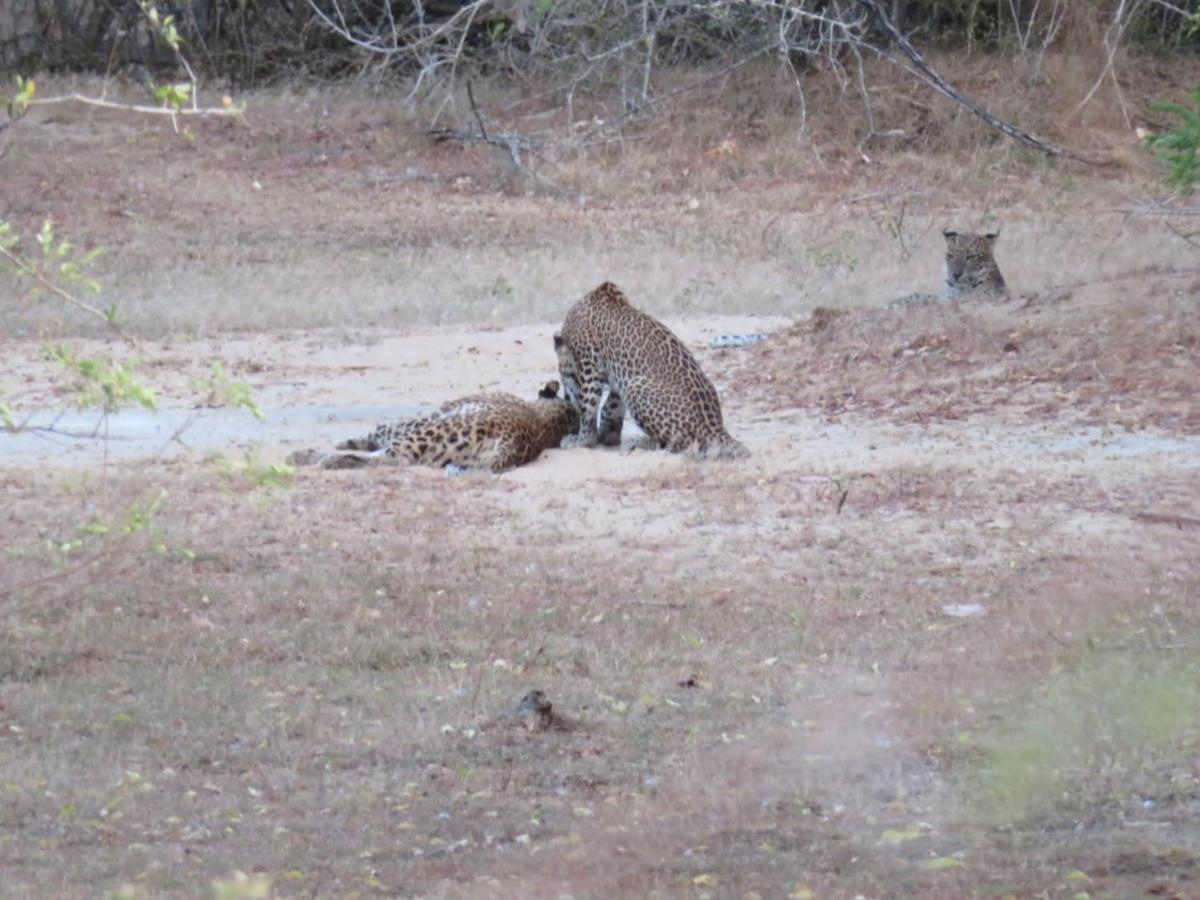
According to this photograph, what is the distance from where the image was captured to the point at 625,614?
28.0 ft

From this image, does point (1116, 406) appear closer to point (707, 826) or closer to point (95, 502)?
point (95, 502)

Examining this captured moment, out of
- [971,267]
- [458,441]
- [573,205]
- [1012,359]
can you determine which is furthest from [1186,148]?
[573,205]

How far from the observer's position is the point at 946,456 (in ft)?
37.0

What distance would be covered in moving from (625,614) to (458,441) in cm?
298

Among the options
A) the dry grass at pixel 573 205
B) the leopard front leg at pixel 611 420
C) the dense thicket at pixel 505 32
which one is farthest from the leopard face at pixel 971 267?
the dense thicket at pixel 505 32

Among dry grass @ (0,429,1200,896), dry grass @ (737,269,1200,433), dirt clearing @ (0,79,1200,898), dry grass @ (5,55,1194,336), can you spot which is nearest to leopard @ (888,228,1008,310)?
dry grass @ (5,55,1194,336)

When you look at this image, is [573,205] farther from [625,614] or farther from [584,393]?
[625,614]

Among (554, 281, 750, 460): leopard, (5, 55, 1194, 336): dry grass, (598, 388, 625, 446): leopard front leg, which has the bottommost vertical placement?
(5, 55, 1194, 336): dry grass

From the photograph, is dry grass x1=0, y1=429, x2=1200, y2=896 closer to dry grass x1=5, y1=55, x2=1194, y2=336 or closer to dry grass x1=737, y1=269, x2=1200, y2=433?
dry grass x1=737, y1=269, x2=1200, y2=433

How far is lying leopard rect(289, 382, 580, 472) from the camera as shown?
11.2 metres

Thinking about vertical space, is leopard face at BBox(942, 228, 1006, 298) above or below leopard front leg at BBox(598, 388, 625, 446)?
above

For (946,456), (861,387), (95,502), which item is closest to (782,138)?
(861,387)

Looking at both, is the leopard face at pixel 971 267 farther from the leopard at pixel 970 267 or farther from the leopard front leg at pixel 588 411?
the leopard front leg at pixel 588 411

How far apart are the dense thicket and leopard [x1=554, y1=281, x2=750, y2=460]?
10.6 metres
